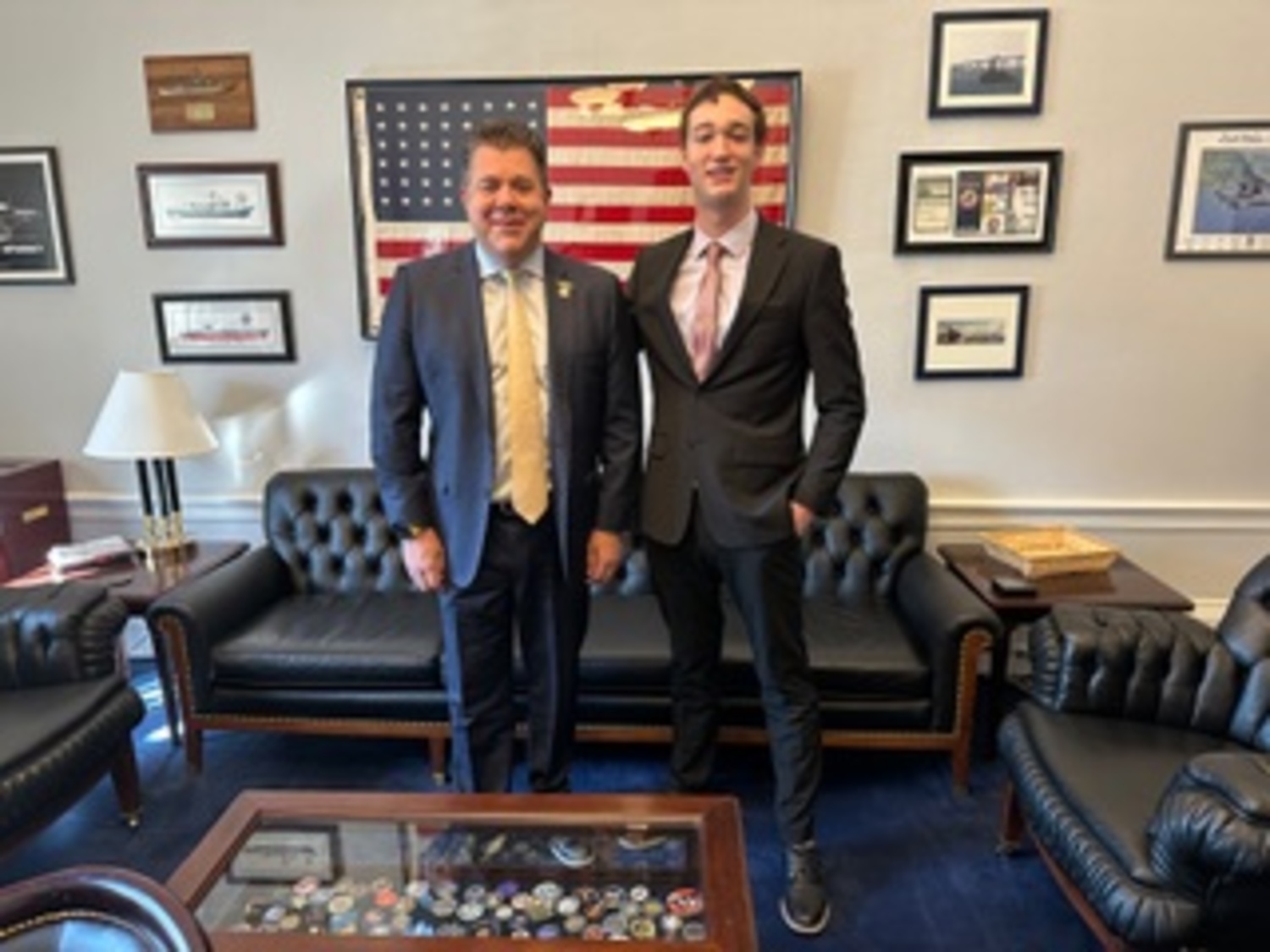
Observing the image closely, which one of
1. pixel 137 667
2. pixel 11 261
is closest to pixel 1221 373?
pixel 137 667

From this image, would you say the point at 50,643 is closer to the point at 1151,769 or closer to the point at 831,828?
the point at 831,828

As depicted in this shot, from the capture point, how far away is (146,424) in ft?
8.61

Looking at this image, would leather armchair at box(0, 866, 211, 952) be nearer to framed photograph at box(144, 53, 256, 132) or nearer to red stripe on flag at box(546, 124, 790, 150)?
red stripe on flag at box(546, 124, 790, 150)

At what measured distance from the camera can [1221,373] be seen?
2.77m

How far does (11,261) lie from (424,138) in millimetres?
1579

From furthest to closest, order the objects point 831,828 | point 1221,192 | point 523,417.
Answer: point 1221,192, point 831,828, point 523,417

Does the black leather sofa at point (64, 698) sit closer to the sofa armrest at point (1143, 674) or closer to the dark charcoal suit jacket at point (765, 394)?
the dark charcoal suit jacket at point (765, 394)

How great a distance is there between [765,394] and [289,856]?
130 centimetres

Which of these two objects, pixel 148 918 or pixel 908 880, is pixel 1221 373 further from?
pixel 148 918

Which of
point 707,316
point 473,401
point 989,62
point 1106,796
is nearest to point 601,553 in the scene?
point 473,401

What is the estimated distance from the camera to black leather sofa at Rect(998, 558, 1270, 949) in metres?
1.39

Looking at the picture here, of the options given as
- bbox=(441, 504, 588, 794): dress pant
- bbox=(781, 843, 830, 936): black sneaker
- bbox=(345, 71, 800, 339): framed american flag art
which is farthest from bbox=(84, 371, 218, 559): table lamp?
bbox=(781, 843, 830, 936): black sneaker

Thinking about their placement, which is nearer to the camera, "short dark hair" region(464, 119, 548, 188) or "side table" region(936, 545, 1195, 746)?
"short dark hair" region(464, 119, 548, 188)

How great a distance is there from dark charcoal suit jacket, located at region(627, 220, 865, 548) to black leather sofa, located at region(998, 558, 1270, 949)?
2.38ft
